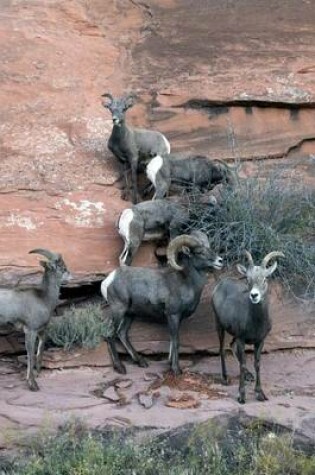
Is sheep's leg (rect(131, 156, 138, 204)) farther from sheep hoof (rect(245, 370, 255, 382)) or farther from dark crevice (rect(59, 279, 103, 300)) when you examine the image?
sheep hoof (rect(245, 370, 255, 382))

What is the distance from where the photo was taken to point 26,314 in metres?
10.1

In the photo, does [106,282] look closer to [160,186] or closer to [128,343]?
[128,343]

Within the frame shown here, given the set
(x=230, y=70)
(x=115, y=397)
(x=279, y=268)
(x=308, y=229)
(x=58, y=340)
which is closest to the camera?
(x=115, y=397)

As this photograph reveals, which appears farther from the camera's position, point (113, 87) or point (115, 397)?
point (113, 87)

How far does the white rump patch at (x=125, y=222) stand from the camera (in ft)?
36.8

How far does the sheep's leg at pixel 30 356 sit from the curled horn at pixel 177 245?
63.7 inches

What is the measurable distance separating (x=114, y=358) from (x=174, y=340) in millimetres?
682

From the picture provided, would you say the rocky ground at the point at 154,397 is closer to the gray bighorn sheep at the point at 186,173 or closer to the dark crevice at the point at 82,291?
the dark crevice at the point at 82,291

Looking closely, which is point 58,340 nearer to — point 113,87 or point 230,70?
point 113,87

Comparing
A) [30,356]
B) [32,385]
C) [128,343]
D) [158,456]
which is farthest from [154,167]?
[158,456]

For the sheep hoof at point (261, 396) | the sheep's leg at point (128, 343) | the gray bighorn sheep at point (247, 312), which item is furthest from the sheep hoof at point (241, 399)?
the sheep's leg at point (128, 343)

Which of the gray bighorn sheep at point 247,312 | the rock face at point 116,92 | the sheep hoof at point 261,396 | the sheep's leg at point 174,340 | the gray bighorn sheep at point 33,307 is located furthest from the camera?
the rock face at point 116,92

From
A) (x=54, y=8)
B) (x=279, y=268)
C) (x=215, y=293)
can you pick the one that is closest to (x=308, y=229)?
(x=279, y=268)

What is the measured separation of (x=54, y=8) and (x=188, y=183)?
4.24m
